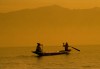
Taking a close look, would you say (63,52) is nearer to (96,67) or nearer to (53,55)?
(53,55)

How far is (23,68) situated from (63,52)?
87.8 ft

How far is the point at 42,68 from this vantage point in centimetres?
4625

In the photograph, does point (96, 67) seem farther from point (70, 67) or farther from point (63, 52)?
point (63, 52)

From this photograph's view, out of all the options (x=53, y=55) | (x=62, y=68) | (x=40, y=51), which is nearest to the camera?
(x=62, y=68)

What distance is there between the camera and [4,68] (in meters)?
46.6

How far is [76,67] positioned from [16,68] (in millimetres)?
6195

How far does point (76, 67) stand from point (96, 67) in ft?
6.86

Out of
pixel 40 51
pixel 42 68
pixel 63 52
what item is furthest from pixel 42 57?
pixel 42 68

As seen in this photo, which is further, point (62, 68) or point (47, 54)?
point (47, 54)

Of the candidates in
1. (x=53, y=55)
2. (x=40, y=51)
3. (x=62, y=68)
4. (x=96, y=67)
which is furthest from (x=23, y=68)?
A: (x=53, y=55)

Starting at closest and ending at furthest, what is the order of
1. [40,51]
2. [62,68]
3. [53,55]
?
[62,68], [40,51], [53,55]

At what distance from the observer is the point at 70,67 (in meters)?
46.1

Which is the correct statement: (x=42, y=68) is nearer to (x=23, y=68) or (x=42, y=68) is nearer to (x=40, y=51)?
(x=23, y=68)

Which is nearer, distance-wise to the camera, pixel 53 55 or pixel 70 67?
pixel 70 67
